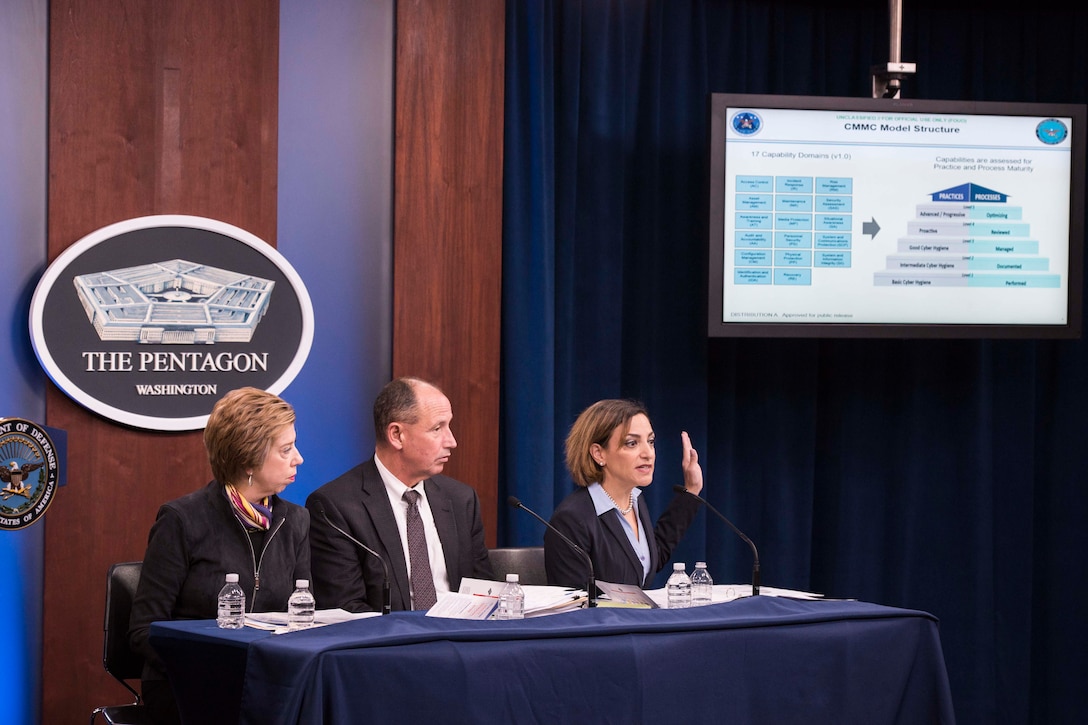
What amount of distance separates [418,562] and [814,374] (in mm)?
2138

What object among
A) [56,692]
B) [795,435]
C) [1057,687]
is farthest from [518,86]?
[1057,687]

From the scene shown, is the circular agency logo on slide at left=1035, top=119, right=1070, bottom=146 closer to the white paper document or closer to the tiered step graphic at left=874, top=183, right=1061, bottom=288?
the tiered step graphic at left=874, top=183, right=1061, bottom=288

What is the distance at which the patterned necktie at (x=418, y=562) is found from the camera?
3520mm

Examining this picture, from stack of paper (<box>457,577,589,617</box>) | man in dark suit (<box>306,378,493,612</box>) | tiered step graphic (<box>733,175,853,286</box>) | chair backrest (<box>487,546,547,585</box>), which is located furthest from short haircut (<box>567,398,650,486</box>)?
tiered step graphic (<box>733,175,853,286</box>)

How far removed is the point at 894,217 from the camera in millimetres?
4617

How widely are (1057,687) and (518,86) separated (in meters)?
3.41

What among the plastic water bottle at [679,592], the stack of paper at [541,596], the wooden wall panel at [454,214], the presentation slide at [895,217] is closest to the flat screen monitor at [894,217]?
the presentation slide at [895,217]

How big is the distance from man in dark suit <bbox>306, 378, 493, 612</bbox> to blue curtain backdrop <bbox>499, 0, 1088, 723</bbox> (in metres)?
0.91

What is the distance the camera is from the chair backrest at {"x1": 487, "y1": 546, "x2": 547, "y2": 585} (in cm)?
386

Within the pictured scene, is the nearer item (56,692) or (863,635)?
(863,635)

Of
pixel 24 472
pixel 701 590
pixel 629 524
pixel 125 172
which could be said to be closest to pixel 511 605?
pixel 701 590

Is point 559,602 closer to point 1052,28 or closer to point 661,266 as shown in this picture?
point 661,266

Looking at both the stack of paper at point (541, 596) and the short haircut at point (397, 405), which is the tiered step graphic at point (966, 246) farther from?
the stack of paper at point (541, 596)

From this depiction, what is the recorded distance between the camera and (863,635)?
2.80 meters
